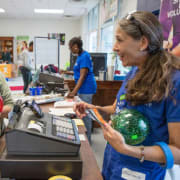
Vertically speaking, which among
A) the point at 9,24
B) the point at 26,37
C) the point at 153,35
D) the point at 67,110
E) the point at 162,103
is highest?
the point at 9,24

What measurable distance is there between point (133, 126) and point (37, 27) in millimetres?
10344

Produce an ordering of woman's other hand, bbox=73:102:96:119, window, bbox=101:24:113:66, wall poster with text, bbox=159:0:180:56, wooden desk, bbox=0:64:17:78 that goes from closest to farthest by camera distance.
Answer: woman's other hand, bbox=73:102:96:119
wall poster with text, bbox=159:0:180:56
window, bbox=101:24:113:66
wooden desk, bbox=0:64:17:78

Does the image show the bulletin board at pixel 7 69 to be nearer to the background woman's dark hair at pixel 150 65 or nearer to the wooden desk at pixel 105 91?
the wooden desk at pixel 105 91

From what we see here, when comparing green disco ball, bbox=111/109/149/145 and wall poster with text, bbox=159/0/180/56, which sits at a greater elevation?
wall poster with text, bbox=159/0/180/56

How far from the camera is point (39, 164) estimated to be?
2.41 feet

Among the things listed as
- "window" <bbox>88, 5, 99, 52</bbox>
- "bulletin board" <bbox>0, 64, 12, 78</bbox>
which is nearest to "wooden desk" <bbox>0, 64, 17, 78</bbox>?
"bulletin board" <bbox>0, 64, 12, 78</bbox>

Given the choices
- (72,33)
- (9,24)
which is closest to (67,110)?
(72,33)

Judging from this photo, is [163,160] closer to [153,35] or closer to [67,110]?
[153,35]

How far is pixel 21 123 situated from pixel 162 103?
1.92ft

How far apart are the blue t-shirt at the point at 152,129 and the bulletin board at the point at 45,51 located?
4293mm

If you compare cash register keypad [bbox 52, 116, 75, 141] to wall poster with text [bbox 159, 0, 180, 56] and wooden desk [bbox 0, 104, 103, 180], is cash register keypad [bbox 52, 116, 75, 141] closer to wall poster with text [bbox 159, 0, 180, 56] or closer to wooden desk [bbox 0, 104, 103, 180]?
wooden desk [bbox 0, 104, 103, 180]

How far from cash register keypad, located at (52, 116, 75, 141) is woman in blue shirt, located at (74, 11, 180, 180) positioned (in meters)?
0.16

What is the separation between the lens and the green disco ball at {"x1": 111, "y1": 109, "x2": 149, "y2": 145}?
766 mm

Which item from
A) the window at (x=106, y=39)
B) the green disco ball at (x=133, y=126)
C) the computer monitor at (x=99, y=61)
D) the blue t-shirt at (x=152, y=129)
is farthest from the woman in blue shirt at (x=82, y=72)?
the window at (x=106, y=39)
